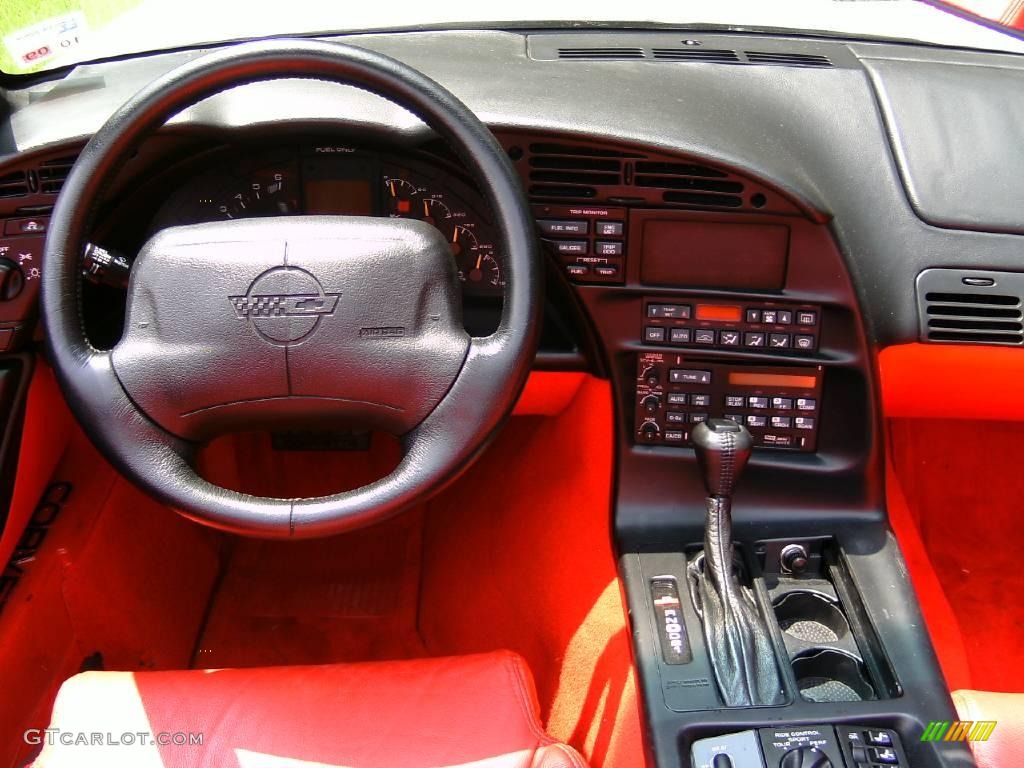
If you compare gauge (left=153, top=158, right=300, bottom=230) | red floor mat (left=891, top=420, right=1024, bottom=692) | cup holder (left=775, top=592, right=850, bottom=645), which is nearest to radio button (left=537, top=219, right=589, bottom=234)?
gauge (left=153, top=158, right=300, bottom=230)

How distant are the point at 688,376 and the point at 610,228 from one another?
260 mm

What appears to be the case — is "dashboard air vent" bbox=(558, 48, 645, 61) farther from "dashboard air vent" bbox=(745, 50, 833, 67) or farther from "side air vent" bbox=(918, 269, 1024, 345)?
"side air vent" bbox=(918, 269, 1024, 345)

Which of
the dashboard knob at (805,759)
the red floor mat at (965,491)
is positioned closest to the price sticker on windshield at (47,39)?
the dashboard knob at (805,759)

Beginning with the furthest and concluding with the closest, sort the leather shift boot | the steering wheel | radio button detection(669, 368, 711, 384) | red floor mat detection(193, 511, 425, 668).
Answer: red floor mat detection(193, 511, 425, 668) < radio button detection(669, 368, 711, 384) < the leather shift boot < the steering wheel

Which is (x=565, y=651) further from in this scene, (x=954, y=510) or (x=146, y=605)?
(x=954, y=510)

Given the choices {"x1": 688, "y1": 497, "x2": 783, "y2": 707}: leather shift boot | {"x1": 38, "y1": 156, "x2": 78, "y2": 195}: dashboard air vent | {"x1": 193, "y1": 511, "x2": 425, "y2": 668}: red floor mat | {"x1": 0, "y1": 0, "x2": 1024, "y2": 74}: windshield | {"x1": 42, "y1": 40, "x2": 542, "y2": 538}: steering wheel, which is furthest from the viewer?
{"x1": 193, "y1": 511, "x2": 425, "y2": 668}: red floor mat

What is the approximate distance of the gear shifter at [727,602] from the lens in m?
1.22

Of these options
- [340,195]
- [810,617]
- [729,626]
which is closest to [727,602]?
[729,626]

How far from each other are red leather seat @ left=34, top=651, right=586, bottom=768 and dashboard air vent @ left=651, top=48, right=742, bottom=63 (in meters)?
0.97

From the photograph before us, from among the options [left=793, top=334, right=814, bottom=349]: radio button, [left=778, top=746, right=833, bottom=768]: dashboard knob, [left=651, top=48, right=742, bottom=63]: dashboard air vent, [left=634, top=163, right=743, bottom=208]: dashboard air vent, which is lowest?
[left=778, top=746, right=833, bottom=768]: dashboard knob

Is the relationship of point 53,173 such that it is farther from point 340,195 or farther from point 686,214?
point 686,214

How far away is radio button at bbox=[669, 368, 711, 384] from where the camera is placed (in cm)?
141

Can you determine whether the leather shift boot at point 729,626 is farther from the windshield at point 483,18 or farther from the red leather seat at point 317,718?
the windshield at point 483,18

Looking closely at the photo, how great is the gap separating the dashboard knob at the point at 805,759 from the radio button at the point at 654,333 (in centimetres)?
60
